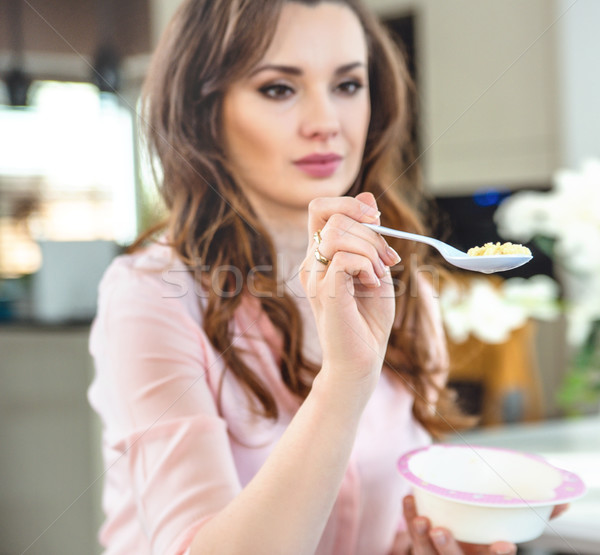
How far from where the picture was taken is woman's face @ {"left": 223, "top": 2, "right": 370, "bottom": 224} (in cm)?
33

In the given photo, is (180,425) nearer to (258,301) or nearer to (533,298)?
(258,301)

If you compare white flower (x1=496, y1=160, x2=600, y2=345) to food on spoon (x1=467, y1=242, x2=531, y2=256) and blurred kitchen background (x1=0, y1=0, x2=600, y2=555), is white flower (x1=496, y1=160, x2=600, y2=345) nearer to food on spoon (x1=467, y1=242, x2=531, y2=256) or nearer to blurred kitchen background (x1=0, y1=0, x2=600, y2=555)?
blurred kitchen background (x1=0, y1=0, x2=600, y2=555)

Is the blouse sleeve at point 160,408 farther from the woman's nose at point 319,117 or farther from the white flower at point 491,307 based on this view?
the white flower at point 491,307

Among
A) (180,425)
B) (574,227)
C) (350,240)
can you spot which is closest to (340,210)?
(350,240)

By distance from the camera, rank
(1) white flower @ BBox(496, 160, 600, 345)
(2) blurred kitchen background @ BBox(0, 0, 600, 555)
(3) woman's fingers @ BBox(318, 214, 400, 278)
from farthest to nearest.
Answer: (1) white flower @ BBox(496, 160, 600, 345), (2) blurred kitchen background @ BBox(0, 0, 600, 555), (3) woman's fingers @ BBox(318, 214, 400, 278)

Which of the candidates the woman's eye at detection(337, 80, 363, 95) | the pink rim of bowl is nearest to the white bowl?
the pink rim of bowl

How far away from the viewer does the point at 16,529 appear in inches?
15.4

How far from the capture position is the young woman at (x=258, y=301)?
0.30 m

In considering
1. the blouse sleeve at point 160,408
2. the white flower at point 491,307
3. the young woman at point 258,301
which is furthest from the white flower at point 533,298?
the blouse sleeve at point 160,408

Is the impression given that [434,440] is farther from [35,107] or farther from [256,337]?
[35,107]

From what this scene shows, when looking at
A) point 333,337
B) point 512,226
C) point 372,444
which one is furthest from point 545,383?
point 333,337

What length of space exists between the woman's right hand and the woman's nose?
56 millimetres

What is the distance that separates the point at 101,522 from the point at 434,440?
0.23m

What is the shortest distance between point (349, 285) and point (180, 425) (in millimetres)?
121
